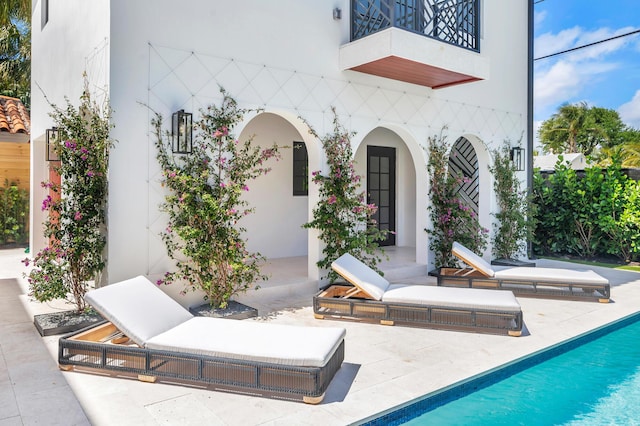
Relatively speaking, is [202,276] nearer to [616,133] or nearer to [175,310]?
[175,310]

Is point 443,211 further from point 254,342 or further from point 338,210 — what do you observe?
point 254,342

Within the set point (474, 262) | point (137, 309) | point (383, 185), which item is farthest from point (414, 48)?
point (137, 309)

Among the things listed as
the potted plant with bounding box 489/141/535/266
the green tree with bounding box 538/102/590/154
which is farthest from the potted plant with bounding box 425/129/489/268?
the green tree with bounding box 538/102/590/154

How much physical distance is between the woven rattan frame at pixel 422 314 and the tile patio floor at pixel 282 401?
0.39 feet

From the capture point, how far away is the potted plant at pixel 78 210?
255 inches

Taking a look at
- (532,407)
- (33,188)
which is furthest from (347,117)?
(33,188)

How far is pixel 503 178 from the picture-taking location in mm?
12133

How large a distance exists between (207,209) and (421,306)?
331 centimetres

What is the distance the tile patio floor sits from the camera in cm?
412

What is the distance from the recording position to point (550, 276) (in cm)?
850

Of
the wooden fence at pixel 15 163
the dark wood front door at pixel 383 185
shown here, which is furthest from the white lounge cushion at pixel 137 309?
the wooden fence at pixel 15 163

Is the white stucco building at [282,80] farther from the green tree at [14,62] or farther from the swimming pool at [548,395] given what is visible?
the green tree at [14,62]

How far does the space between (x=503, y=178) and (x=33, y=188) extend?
1182 cm

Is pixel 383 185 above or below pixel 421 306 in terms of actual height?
above
